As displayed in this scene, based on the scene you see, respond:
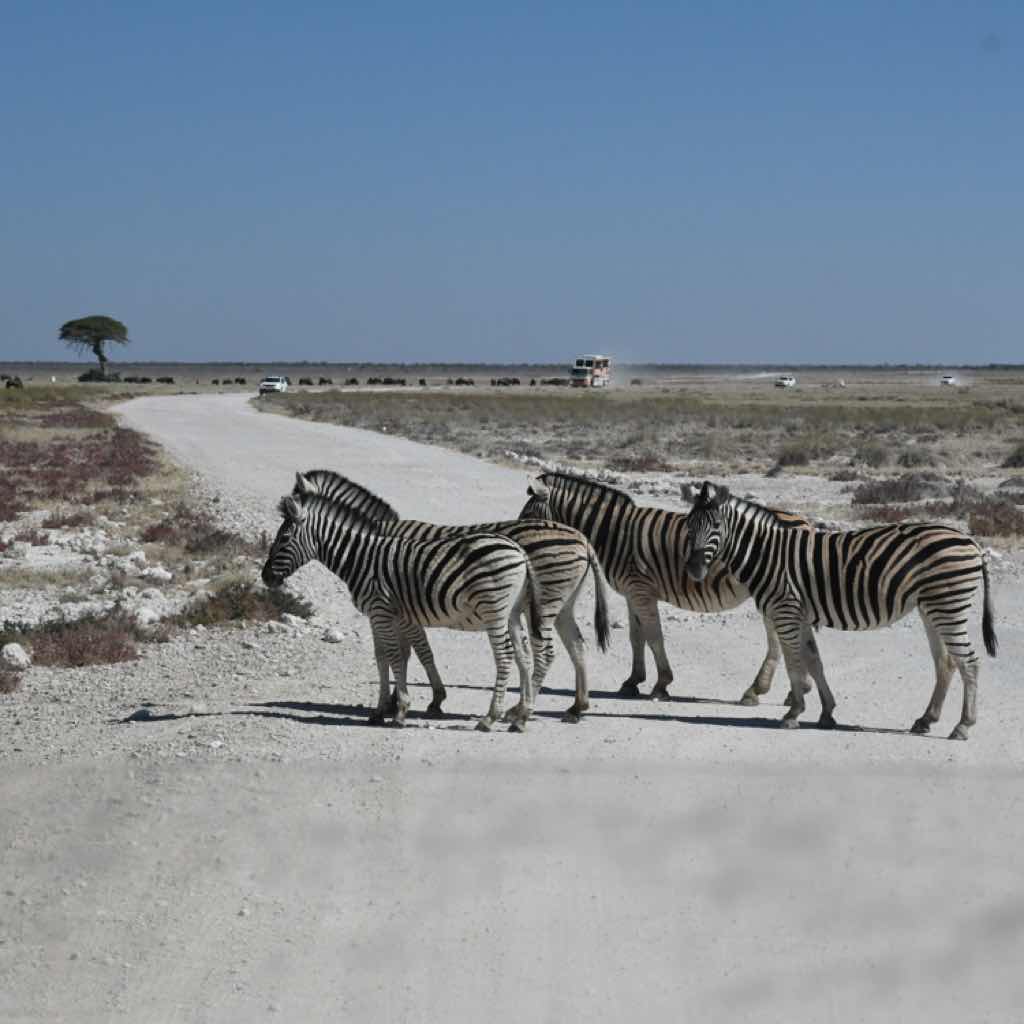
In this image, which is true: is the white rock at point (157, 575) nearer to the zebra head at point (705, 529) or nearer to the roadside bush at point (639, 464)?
the zebra head at point (705, 529)

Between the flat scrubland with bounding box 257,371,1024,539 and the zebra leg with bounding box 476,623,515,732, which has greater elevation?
the zebra leg with bounding box 476,623,515,732

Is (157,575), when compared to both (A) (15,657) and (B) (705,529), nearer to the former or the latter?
(A) (15,657)

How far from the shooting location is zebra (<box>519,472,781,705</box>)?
11672 mm

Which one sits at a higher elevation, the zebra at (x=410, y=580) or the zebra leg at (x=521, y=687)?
the zebra at (x=410, y=580)

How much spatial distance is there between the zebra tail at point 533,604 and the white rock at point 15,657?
4820mm

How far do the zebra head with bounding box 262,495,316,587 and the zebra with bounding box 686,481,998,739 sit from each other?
272cm

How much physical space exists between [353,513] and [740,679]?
3781mm

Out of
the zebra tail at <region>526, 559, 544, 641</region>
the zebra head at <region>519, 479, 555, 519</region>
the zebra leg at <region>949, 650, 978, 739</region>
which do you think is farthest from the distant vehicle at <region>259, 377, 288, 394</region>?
the zebra leg at <region>949, 650, 978, 739</region>

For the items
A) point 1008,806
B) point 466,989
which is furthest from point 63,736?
point 1008,806

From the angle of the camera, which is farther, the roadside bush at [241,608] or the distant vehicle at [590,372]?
the distant vehicle at [590,372]

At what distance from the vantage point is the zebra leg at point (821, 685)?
1071 centimetres

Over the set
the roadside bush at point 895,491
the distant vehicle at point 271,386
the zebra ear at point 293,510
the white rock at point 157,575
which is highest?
the zebra ear at point 293,510

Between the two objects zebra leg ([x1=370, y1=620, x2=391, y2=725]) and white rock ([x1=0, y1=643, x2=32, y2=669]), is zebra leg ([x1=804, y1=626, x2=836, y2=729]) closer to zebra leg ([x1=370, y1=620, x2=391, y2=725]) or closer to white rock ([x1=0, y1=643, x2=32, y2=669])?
zebra leg ([x1=370, y1=620, x2=391, y2=725])

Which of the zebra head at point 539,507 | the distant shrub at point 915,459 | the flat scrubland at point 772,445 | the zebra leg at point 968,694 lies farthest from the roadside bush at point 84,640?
the distant shrub at point 915,459
